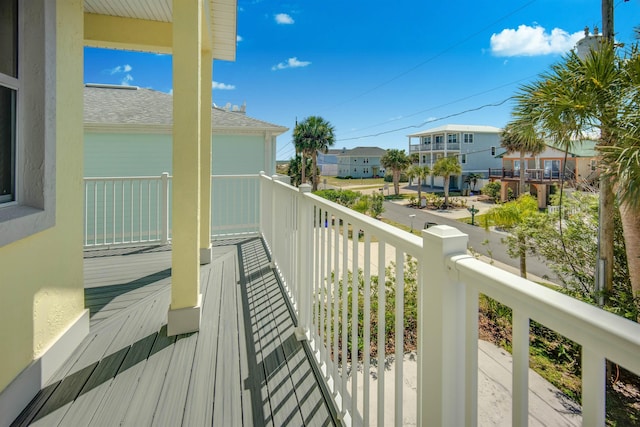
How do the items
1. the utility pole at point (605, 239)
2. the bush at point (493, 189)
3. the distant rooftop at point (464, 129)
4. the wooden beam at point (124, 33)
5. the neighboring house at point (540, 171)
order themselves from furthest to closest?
the distant rooftop at point (464, 129) → the bush at point (493, 189) → the neighboring house at point (540, 171) → the utility pole at point (605, 239) → the wooden beam at point (124, 33)

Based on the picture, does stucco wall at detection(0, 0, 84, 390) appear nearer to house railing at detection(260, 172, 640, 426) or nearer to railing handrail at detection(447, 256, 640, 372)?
house railing at detection(260, 172, 640, 426)

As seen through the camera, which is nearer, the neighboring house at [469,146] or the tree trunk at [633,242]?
the tree trunk at [633,242]

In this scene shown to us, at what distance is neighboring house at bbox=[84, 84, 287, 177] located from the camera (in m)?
7.45

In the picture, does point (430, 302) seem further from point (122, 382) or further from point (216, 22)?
point (216, 22)

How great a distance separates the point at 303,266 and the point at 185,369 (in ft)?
3.23

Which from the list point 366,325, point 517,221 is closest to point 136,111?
point 366,325

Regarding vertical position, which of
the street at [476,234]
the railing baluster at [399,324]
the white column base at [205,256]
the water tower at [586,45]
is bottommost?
the street at [476,234]

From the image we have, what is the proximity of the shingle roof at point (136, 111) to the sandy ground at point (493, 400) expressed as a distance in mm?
6696

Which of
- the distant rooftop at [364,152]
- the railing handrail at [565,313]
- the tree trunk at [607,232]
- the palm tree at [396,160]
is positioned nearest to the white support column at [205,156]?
the railing handrail at [565,313]

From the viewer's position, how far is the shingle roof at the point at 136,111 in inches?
297

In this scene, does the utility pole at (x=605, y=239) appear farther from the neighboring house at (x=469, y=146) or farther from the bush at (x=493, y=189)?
the neighboring house at (x=469, y=146)

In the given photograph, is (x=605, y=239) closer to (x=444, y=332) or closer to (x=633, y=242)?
(x=633, y=242)

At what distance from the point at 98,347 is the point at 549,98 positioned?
23.1 ft

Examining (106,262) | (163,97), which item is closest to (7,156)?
(106,262)
